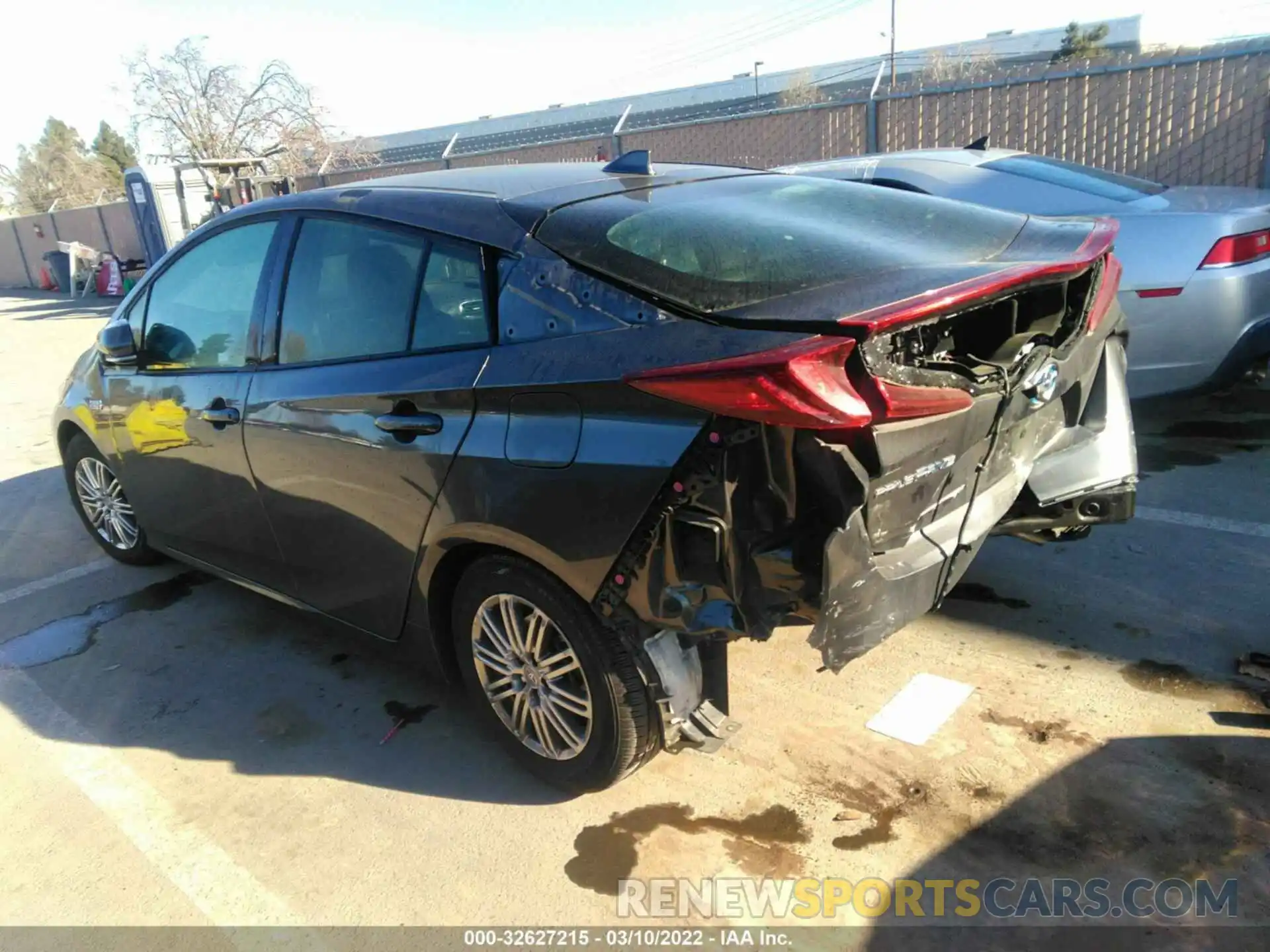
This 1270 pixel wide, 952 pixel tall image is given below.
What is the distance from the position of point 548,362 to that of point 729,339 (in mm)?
548

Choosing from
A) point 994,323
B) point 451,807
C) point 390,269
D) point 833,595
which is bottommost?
point 451,807

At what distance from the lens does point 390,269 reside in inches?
118

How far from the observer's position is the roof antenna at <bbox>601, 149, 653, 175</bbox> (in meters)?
3.27

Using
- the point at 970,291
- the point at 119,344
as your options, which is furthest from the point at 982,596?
the point at 119,344

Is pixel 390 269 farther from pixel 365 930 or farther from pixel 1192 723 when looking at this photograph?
pixel 1192 723

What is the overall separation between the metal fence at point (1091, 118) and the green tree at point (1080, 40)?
1025 inches

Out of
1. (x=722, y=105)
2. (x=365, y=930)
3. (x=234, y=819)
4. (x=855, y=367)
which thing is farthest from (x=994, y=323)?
(x=722, y=105)

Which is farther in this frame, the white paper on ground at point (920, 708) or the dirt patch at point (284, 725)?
the dirt patch at point (284, 725)

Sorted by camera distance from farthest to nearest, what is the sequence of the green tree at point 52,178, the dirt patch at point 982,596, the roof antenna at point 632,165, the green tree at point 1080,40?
the green tree at point 52,178, the green tree at point 1080,40, the dirt patch at point 982,596, the roof antenna at point 632,165

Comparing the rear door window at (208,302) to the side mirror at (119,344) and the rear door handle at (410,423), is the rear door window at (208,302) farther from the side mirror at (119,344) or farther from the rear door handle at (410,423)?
the rear door handle at (410,423)

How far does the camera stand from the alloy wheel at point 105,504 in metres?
4.81

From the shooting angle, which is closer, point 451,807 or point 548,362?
point 548,362

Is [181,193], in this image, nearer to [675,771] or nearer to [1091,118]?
[1091,118]

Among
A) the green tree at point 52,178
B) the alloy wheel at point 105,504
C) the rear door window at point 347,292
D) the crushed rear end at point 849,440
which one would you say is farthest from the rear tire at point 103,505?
the green tree at point 52,178
